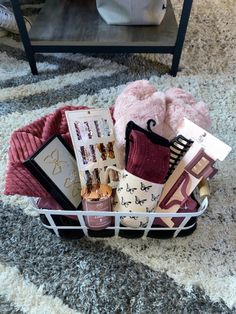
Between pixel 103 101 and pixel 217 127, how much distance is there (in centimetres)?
37

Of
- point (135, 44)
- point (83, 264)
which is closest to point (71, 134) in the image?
point (83, 264)

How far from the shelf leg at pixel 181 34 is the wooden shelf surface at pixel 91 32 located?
2 cm

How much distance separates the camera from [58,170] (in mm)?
619

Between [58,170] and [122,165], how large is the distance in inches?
5.1

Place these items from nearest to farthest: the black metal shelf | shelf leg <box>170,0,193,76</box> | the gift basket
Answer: the gift basket → shelf leg <box>170,0,193,76</box> → the black metal shelf

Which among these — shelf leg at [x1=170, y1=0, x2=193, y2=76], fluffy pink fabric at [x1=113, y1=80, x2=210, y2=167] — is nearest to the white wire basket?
fluffy pink fabric at [x1=113, y1=80, x2=210, y2=167]

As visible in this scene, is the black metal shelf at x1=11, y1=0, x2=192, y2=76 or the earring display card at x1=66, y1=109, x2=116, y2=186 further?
the black metal shelf at x1=11, y1=0, x2=192, y2=76

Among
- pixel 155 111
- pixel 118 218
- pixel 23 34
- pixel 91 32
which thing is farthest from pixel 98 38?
pixel 118 218

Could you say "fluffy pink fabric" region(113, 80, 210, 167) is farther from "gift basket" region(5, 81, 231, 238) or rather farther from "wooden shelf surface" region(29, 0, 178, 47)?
"wooden shelf surface" region(29, 0, 178, 47)

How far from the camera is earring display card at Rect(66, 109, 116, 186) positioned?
63 cm

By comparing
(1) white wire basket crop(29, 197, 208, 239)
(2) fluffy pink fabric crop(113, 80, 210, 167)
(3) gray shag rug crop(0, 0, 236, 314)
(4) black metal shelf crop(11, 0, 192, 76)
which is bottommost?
(3) gray shag rug crop(0, 0, 236, 314)

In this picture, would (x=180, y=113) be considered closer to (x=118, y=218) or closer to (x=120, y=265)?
(x=118, y=218)

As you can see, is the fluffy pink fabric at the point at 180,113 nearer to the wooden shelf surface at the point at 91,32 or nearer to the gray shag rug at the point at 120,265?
the gray shag rug at the point at 120,265

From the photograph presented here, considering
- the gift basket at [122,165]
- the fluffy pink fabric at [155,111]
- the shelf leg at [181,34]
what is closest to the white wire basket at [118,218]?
the gift basket at [122,165]
